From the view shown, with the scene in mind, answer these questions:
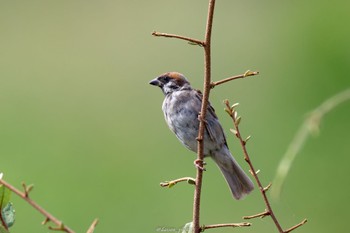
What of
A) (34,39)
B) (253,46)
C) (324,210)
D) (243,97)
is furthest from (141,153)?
(34,39)

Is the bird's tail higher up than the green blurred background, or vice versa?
the bird's tail

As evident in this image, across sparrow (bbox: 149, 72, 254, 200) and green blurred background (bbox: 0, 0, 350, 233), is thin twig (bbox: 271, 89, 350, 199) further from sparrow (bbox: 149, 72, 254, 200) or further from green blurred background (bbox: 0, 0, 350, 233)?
green blurred background (bbox: 0, 0, 350, 233)

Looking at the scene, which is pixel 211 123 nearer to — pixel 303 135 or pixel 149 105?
pixel 303 135

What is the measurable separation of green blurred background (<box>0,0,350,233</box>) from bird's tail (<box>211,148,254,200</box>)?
2.30 meters

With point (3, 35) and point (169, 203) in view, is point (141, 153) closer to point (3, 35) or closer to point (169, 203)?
point (169, 203)

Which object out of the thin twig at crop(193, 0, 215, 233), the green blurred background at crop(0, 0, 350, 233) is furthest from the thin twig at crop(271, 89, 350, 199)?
the green blurred background at crop(0, 0, 350, 233)

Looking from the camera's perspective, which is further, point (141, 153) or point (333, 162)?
point (141, 153)

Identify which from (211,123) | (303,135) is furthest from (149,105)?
(303,135)

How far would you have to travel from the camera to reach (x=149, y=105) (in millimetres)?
8047

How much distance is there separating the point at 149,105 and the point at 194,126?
192 inches

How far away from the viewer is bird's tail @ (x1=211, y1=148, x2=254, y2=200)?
10.5 ft

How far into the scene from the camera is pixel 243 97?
759cm

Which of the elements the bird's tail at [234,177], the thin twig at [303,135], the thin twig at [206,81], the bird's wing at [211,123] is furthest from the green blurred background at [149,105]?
the thin twig at [206,81]

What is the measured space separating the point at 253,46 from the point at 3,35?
2.93 meters
